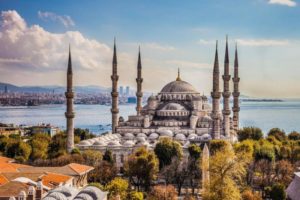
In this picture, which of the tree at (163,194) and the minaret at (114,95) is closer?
the tree at (163,194)

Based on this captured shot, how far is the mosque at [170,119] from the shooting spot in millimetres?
36062

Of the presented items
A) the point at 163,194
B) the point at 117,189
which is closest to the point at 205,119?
the point at 163,194

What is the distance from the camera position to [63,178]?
881 inches

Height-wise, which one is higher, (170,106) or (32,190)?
(170,106)

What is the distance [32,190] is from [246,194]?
9370 mm

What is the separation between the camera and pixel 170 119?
144 ft

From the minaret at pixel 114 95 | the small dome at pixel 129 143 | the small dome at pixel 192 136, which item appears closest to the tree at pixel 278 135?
the small dome at pixel 192 136

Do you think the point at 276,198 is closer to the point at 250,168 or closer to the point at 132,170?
the point at 250,168

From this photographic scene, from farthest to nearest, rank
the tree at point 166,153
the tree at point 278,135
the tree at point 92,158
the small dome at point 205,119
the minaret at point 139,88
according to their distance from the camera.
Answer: the minaret at point 139,88, the small dome at point 205,119, the tree at point 278,135, the tree at point 166,153, the tree at point 92,158

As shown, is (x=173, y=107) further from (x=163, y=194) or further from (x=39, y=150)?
(x=163, y=194)

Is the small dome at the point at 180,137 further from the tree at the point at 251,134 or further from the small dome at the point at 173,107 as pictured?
the tree at the point at 251,134

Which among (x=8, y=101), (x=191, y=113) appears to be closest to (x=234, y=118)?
(x=191, y=113)

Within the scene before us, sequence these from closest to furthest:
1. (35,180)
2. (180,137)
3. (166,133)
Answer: (35,180)
(180,137)
(166,133)

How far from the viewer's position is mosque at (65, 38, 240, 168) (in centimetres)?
3606
